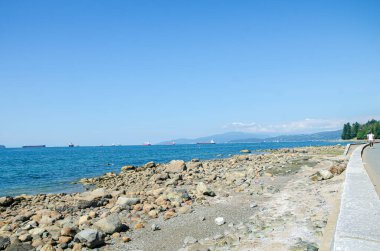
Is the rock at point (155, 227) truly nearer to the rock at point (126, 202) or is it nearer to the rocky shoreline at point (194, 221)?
the rocky shoreline at point (194, 221)

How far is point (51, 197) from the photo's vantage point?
53.4 feet

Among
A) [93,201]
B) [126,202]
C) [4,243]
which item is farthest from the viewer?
[93,201]

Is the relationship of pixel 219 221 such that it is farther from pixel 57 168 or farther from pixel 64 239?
pixel 57 168

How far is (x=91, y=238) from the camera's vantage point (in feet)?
22.8

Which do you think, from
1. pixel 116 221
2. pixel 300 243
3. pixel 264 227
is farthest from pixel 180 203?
pixel 300 243

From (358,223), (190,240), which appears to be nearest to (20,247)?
(190,240)

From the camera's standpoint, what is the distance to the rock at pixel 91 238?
692cm

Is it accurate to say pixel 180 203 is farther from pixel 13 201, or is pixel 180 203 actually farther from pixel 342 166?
pixel 13 201

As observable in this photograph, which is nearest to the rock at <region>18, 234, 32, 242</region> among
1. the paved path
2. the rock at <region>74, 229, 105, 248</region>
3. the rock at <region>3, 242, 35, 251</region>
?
the rock at <region>3, 242, 35, 251</region>

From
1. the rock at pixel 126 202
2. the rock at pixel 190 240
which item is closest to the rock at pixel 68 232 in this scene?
the rock at pixel 126 202

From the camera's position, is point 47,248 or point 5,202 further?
point 5,202

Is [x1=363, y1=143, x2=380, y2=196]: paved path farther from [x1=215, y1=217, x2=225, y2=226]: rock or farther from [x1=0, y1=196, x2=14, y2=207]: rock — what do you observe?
[x1=0, y1=196, x2=14, y2=207]: rock

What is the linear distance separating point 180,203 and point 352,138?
483 ft

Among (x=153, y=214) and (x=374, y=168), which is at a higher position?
(x=374, y=168)
